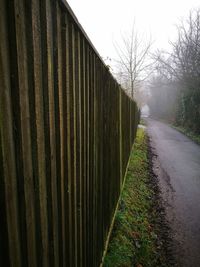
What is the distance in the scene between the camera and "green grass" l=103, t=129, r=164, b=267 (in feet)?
11.7

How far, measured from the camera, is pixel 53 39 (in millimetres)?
1405

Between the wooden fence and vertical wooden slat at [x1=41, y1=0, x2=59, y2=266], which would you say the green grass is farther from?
vertical wooden slat at [x1=41, y1=0, x2=59, y2=266]

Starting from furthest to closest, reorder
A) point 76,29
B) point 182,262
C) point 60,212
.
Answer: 1. point 182,262
2. point 76,29
3. point 60,212

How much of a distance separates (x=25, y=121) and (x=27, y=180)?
0.83 feet

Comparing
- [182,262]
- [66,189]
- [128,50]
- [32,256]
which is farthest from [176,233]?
[128,50]

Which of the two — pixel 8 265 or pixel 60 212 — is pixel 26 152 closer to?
pixel 8 265

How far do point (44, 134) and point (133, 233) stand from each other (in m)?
3.46

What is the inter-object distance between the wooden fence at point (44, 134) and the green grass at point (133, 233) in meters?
1.43

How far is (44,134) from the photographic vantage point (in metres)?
1.30

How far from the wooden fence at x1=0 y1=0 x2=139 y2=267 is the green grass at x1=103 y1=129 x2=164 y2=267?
4.69ft

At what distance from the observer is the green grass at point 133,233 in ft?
11.7

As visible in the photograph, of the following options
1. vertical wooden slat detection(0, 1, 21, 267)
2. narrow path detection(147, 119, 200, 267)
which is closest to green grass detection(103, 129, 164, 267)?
narrow path detection(147, 119, 200, 267)

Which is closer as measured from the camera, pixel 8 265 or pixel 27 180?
pixel 8 265

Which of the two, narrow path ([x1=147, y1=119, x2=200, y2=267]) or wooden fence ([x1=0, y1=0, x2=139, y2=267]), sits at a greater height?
wooden fence ([x1=0, y1=0, x2=139, y2=267])
